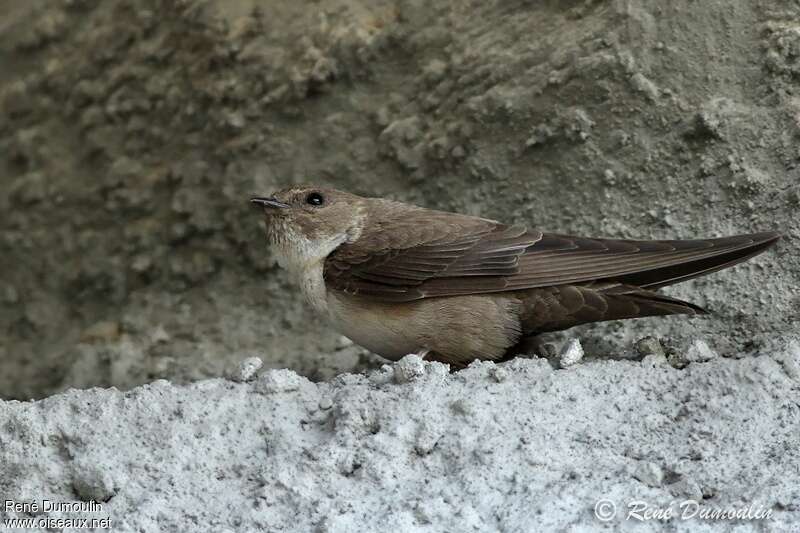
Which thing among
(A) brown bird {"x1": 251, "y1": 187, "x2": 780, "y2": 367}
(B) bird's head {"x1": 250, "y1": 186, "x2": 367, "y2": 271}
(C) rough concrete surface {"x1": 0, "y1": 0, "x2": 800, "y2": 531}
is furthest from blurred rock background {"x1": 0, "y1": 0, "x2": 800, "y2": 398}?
(B) bird's head {"x1": 250, "y1": 186, "x2": 367, "y2": 271}

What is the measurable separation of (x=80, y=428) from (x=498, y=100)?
228cm

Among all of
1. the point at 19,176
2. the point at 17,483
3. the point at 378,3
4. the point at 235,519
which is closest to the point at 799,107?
the point at 378,3

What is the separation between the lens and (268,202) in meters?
4.63

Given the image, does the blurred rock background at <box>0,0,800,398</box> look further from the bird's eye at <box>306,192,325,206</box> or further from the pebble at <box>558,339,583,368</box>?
the bird's eye at <box>306,192,325,206</box>

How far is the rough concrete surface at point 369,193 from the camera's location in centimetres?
329

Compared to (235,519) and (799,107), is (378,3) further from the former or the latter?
(235,519)

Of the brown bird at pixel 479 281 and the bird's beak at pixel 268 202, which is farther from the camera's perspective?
the bird's beak at pixel 268 202

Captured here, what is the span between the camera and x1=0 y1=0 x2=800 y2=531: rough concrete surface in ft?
10.8

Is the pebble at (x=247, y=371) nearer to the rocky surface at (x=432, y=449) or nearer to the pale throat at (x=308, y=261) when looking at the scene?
the rocky surface at (x=432, y=449)

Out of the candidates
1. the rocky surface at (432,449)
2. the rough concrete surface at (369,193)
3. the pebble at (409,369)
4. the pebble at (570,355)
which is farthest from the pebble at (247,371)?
the pebble at (570,355)

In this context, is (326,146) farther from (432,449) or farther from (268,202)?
(432,449)

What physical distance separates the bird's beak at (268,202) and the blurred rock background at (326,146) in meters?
0.79

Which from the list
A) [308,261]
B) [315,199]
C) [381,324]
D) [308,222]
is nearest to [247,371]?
[381,324]

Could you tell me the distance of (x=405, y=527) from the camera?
3035 mm
